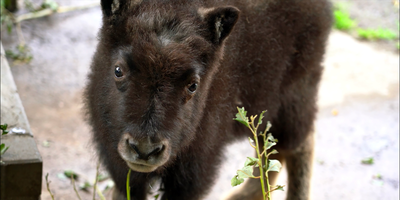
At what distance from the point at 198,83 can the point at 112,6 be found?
2.78ft

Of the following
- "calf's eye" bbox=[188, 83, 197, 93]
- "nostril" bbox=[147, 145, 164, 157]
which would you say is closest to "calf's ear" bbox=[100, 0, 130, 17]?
"calf's eye" bbox=[188, 83, 197, 93]

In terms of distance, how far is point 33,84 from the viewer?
26.1ft

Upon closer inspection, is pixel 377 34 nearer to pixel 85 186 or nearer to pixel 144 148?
pixel 85 186

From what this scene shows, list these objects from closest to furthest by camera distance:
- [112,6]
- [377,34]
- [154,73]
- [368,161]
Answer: [154,73] < [112,6] < [368,161] < [377,34]

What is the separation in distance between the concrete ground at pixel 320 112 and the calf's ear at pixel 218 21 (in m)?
2.07

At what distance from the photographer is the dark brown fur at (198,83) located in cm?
299

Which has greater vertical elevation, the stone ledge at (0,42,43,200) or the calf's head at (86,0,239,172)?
the calf's head at (86,0,239,172)

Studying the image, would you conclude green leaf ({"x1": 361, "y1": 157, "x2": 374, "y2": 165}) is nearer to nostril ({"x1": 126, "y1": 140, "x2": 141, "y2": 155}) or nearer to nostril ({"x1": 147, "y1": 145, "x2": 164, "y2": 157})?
nostril ({"x1": 147, "y1": 145, "x2": 164, "y2": 157})

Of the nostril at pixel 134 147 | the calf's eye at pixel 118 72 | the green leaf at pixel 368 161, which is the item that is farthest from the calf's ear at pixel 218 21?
the green leaf at pixel 368 161

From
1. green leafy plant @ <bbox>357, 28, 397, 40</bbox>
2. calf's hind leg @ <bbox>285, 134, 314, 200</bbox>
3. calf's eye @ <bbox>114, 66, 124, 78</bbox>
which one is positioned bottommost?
green leafy plant @ <bbox>357, 28, 397, 40</bbox>

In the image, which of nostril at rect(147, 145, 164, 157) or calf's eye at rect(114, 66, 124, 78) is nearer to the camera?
nostril at rect(147, 145, 164, 157)

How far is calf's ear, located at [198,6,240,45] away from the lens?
3.29 meters

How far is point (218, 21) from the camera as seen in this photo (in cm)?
335

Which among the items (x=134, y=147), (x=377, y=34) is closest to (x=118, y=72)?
(x=134, y=147)
